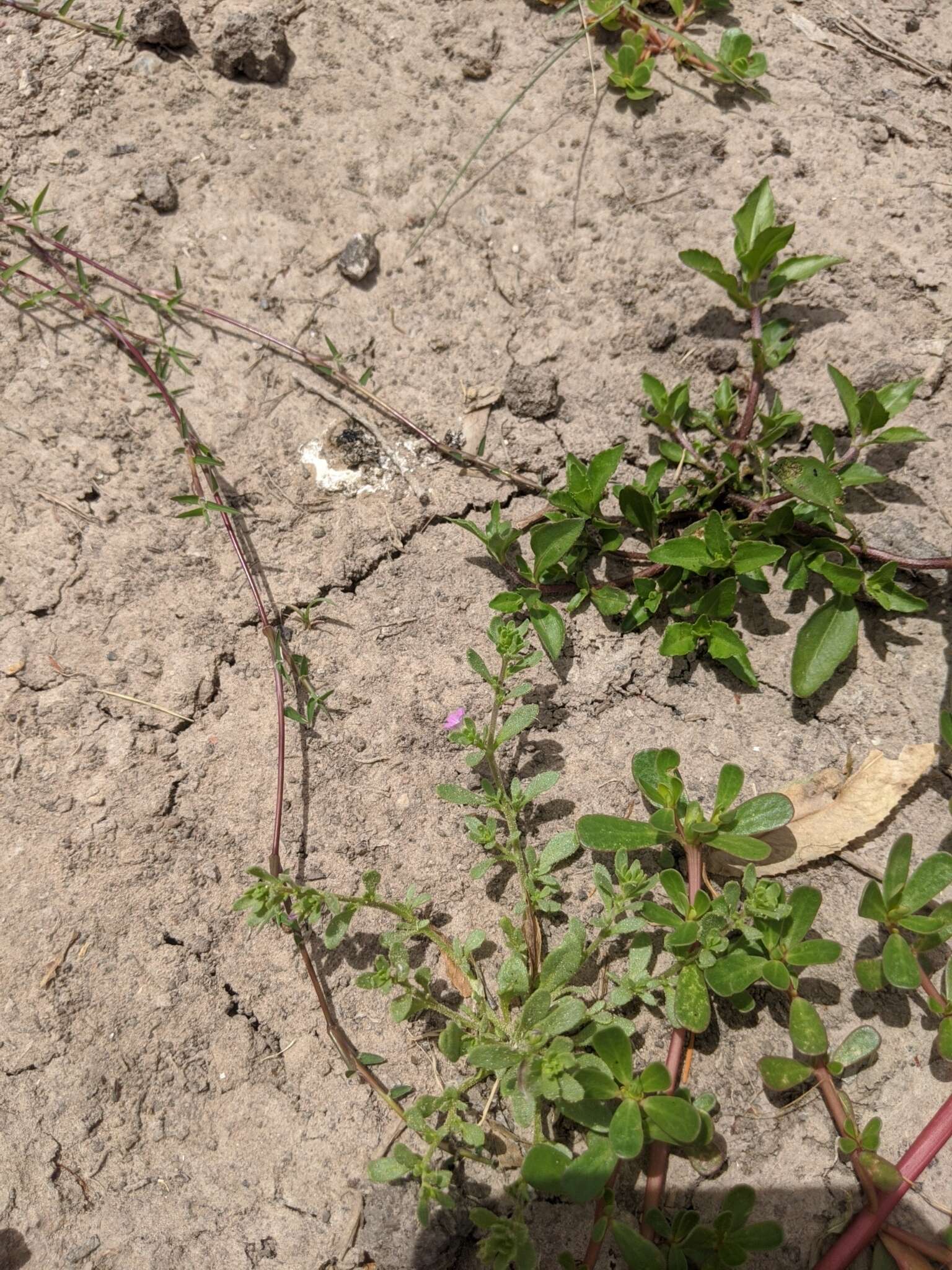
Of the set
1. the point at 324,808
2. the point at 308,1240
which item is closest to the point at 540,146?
the point at 324,808

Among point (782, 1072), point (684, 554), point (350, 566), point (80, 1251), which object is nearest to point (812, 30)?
point (684, 554)

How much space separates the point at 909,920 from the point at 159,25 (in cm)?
356

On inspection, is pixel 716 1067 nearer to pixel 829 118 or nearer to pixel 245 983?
pixel 245 983

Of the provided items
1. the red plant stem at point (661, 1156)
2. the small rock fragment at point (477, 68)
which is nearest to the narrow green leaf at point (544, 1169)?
the red plant stem at point (661, 1156)

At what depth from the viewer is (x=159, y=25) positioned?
2848mm

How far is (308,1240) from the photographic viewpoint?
197cm

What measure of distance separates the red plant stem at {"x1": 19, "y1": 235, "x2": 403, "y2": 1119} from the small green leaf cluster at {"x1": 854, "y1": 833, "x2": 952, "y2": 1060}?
1.19m

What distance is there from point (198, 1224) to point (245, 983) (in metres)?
0.53

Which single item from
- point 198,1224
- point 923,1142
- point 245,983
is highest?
point 923,1142

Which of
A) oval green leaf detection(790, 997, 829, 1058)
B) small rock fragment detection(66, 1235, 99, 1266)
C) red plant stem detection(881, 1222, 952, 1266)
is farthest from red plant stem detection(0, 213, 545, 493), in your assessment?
small rock fragment detection(66, 1235, 99, 1266)

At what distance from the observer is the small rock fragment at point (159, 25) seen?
2.85 meters

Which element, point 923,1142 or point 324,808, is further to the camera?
point 324,808

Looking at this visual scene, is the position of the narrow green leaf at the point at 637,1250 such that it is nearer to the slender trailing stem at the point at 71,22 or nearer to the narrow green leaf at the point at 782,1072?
the narrow green leaf at the point at 782,1072

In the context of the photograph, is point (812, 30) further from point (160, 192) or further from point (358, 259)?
point (160, 192)
